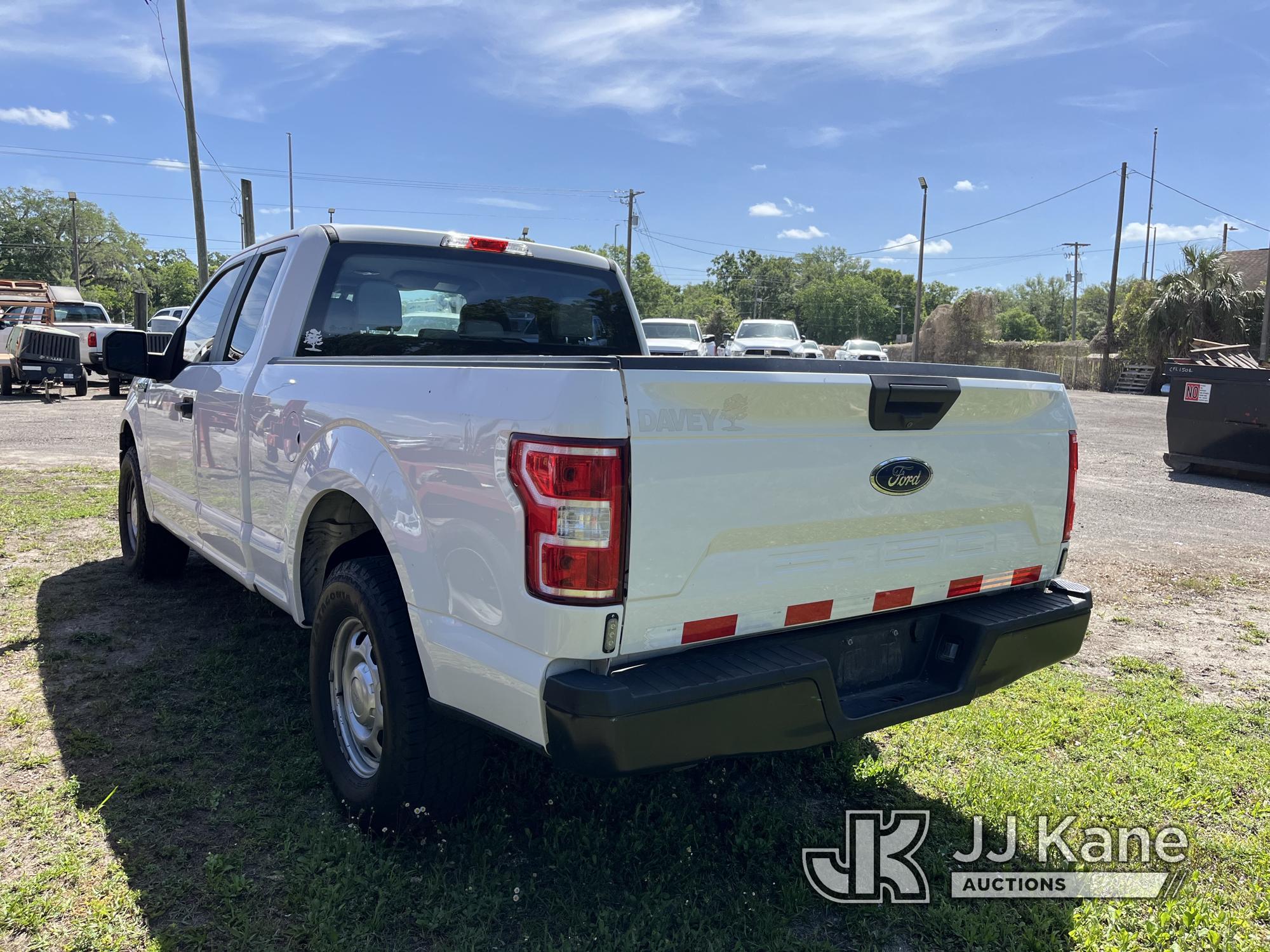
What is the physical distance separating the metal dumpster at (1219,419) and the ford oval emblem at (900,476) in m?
10.4

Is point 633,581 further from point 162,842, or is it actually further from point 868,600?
point 162,842

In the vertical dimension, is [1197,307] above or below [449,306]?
above

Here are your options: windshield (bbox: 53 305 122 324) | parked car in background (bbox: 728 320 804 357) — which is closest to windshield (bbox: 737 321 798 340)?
parked car in background (bbox: 728 320 804 357)

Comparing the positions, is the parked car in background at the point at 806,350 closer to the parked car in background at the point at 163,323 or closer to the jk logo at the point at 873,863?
the parked car in background at the point at 163,323

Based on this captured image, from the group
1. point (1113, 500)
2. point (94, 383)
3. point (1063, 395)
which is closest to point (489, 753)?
point (1063, 395)

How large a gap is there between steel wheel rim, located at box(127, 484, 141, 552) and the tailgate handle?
4.92 metres

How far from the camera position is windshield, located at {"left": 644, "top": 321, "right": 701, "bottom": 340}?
895 inches

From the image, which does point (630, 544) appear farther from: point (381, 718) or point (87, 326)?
point (87, 326)

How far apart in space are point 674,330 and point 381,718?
20.7 m

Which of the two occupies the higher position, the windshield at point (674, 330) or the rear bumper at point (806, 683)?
the windshield at point (674, 330)

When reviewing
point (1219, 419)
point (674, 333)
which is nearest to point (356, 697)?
point (1219, 419)

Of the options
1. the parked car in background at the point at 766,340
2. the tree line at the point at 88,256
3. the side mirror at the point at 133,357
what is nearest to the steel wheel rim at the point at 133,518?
the side mirror at the point at 133,357

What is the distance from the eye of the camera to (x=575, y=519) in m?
2.16

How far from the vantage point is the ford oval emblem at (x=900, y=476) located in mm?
2621
